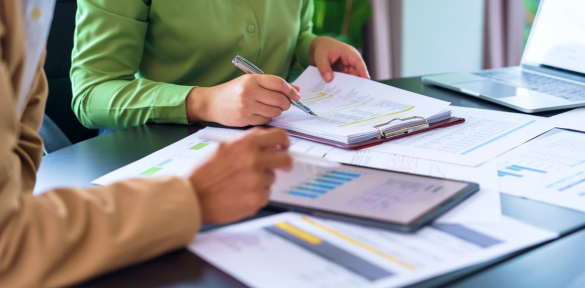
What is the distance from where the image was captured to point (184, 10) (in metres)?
1.04

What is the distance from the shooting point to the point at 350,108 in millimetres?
891

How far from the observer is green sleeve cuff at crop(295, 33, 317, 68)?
132cm

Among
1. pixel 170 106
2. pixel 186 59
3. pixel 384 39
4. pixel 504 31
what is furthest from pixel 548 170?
pixel 504 31

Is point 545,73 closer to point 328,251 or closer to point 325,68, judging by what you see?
point 325,68

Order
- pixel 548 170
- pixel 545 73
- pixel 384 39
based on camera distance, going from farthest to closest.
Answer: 1. pixel 384 39
2. pixel 545 73
3. pixel 548 170

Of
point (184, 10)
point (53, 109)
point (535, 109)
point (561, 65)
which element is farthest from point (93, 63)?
point (561, 65)

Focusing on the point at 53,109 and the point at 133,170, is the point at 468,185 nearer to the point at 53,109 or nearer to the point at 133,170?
the point at 133,170

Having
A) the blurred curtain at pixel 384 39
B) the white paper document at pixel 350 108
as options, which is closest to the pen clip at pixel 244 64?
the white paper document at pixel 350 108

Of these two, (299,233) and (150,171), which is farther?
(150,171)

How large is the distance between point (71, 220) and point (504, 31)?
9.56 ft

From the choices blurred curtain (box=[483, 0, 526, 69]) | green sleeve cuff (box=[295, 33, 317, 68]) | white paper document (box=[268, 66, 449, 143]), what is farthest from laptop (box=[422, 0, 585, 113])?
blurred curtain (box=[483, 0, 526, 69])

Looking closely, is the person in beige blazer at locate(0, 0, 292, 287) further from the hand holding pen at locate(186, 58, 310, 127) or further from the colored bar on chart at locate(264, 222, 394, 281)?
the hand holding pen at locate(186, 58, 310, 127)

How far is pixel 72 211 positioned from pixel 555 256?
1.42 feet

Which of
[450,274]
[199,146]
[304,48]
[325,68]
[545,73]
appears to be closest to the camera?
[450,274]
